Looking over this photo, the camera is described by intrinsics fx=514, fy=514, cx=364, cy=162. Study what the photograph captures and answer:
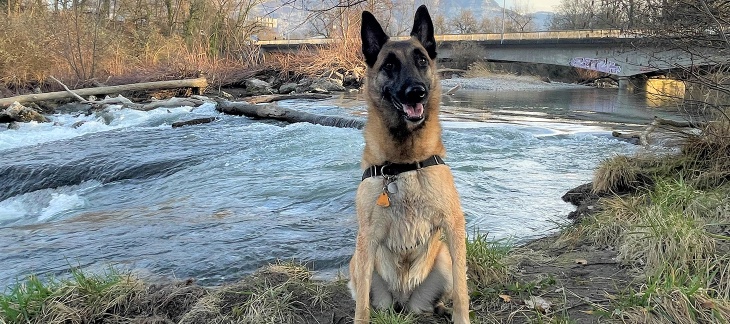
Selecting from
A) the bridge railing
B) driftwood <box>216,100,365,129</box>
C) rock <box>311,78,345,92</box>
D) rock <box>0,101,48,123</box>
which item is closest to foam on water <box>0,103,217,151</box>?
rock <box>0,101,48,123</box>

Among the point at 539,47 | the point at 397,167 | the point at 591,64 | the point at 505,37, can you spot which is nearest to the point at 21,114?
the point at 397,167

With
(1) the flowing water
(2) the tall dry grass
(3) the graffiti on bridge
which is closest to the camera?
(1) the flowing water

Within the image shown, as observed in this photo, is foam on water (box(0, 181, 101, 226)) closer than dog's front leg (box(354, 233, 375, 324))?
No

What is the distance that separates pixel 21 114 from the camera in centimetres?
1543

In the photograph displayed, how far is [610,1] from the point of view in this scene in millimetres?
6156

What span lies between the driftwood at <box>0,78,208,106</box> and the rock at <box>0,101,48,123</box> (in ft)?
3.90

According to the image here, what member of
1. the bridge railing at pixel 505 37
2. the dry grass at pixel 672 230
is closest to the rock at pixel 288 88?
the bridge railing at pixel 505 37

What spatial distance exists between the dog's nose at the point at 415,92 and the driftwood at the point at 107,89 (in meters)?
17.4

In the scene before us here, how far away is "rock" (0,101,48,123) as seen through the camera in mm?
15128

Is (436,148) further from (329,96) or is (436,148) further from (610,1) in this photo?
(329,96)

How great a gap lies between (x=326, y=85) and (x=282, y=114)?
1192 cm

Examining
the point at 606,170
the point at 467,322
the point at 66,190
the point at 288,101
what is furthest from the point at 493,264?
the point at 288,101

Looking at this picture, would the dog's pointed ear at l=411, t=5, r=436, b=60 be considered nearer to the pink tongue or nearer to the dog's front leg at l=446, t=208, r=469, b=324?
the pink tongue

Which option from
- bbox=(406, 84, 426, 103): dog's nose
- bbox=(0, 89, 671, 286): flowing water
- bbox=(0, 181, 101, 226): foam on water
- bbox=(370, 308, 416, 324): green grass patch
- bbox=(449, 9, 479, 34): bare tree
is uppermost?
bbox=(449, 9, 479, 34): bare tree
